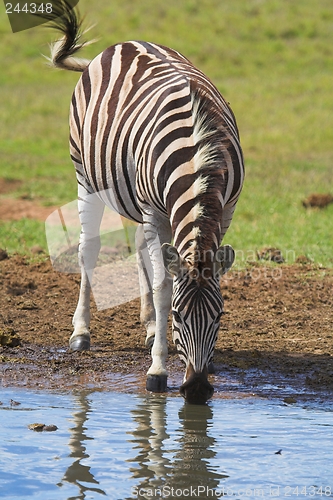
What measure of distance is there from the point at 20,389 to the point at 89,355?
92 centimetres

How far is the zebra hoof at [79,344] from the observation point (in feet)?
21.0

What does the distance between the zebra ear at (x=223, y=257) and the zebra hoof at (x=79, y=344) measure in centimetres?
209

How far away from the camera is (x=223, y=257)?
183 inches

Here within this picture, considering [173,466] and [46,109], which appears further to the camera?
[46,109]

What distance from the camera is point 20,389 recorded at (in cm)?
543

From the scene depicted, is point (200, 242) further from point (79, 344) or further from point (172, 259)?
point (79, 344)

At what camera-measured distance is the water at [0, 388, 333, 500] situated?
3.79 metres

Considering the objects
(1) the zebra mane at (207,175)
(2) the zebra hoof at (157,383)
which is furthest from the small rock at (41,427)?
(1) the zebra mane at (207,175)

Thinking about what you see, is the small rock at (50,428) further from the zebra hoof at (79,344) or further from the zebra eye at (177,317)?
the zebra hoof at (79,344)

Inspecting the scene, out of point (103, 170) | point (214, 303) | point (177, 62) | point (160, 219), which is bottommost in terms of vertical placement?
point (214, 303)

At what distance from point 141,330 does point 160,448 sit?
106 inches

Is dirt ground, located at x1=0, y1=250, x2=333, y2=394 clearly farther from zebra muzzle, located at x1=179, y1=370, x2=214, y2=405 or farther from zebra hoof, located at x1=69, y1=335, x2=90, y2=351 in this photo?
zebra muzzle, located at x1=179, y1=370, x2=214, y2=405

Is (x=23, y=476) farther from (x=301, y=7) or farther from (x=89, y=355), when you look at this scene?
(x=301, y=7)

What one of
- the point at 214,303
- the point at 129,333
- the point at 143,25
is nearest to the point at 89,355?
the point at 129,333
